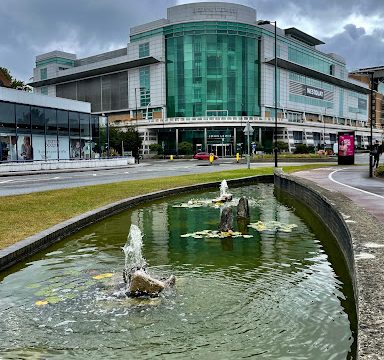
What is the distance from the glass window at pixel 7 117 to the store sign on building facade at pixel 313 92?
3762 inches

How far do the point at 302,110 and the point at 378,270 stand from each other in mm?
119892

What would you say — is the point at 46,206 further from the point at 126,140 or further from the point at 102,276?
the point at 126,140

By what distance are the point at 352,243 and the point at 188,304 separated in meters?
2.99

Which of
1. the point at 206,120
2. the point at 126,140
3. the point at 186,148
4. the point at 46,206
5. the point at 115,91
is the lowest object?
the point at 46,206

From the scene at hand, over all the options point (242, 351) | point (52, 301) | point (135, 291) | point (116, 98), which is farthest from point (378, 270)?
point (116, 98)

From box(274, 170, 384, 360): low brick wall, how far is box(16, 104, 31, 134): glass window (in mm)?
32740

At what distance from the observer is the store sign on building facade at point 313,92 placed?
124m

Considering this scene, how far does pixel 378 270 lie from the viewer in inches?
235

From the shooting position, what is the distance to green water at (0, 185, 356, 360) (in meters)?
5.23

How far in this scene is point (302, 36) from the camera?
12425cm

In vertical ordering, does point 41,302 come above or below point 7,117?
below

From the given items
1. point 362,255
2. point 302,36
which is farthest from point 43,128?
point 302,36

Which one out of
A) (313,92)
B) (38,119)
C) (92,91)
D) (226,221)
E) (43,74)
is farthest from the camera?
(43,74)

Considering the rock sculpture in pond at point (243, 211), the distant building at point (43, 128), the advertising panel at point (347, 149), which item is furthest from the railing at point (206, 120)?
the rock sculpture in pond at point (243, 211)
